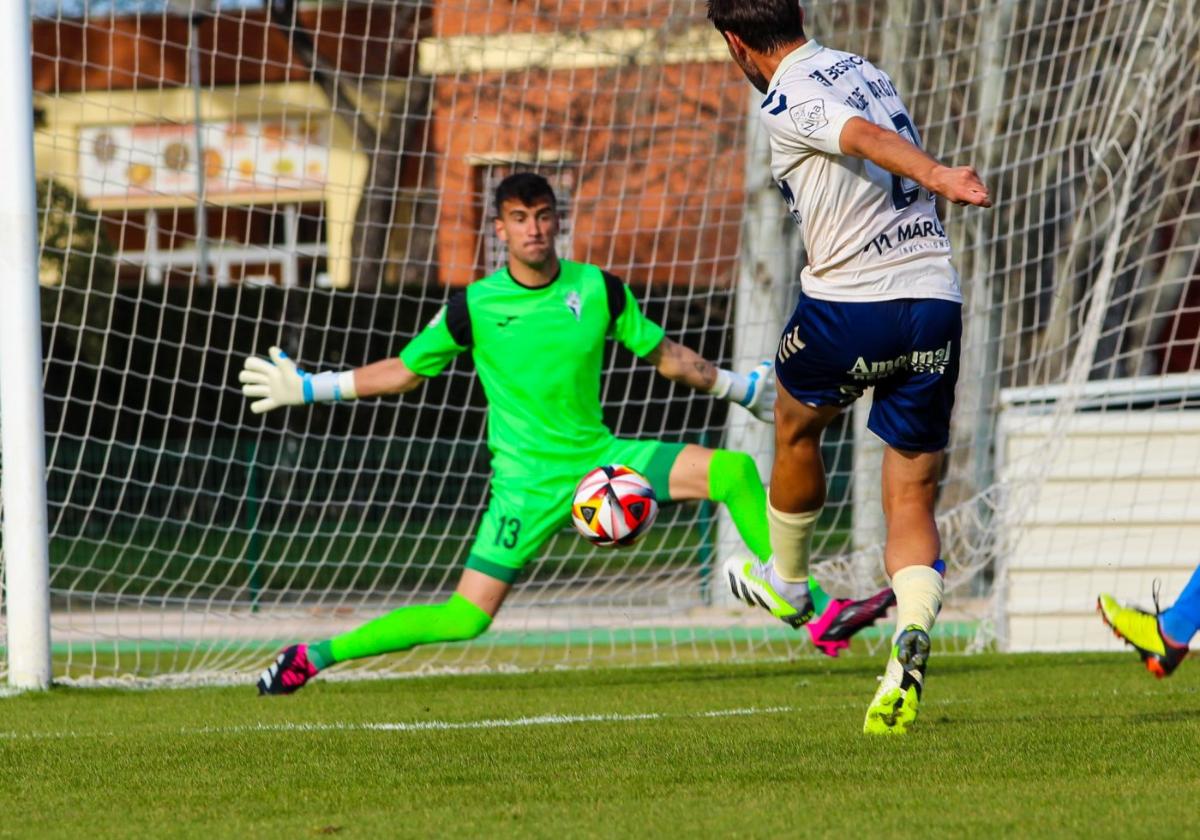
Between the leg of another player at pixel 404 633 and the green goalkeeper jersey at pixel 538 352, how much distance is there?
0.46 metres

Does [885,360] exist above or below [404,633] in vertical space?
above

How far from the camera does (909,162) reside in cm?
424

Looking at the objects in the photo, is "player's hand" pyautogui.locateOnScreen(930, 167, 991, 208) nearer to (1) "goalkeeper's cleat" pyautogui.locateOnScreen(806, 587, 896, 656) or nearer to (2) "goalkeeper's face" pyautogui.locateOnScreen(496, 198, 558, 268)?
(1) "goalkeeper's cleat" pyautogui.locateOnScreen(806, 587, 896, 656)

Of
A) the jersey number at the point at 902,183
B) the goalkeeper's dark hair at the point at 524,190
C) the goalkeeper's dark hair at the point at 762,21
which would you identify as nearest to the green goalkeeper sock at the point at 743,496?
the goalkeeper's dark hair at the point at 524,190

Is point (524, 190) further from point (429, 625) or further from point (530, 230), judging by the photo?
point (429, 625)

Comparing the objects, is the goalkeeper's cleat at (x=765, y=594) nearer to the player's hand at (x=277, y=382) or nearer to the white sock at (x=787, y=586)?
the white sock at (x=787, y=586)

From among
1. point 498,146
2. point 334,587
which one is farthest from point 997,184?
point 334,587

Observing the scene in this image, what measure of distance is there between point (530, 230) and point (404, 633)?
5.63ft

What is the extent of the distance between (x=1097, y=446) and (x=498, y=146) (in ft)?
15.1

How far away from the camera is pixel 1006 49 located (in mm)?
10258

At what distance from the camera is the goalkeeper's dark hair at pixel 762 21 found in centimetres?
474

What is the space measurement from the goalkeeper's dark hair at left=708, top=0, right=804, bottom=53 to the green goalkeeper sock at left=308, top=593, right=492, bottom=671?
2.96 m

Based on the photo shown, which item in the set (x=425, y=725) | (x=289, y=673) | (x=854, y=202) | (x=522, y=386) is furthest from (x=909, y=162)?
(x=289, y=673)

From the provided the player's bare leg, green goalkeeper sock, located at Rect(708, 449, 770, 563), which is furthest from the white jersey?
green goalkeeper sock, located at Rect(708, 449, 770, 563)
